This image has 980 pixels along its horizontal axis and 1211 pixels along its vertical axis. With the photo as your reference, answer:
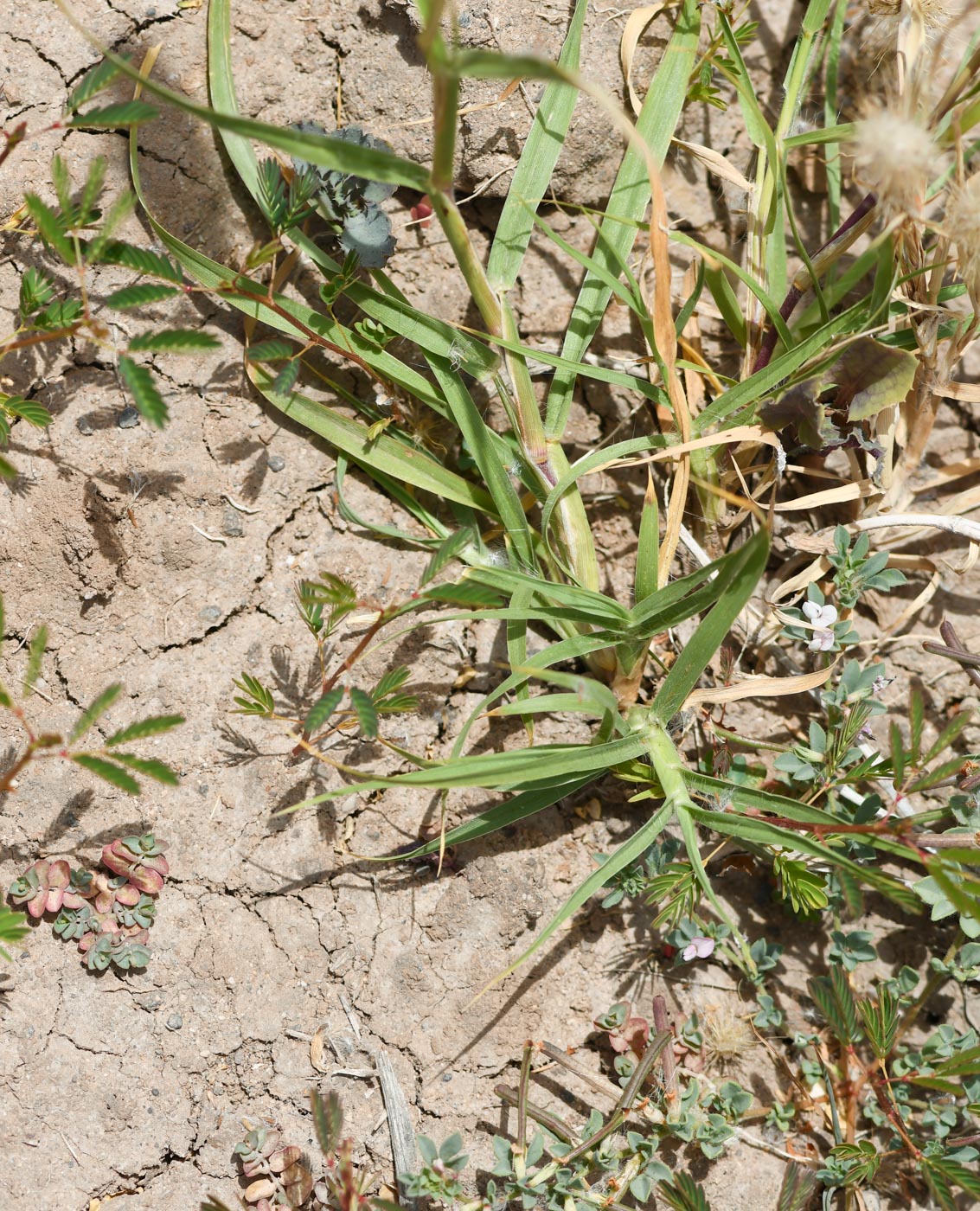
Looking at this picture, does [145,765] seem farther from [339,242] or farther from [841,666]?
[841,666]

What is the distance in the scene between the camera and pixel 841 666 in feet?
7.21

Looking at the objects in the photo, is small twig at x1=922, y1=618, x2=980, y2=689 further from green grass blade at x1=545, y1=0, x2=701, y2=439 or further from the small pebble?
the small pebble

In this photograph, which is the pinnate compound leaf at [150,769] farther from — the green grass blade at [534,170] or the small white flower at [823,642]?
the small white flower at [823,642]

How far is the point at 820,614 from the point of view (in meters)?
2.00

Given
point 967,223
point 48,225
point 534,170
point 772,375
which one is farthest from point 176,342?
point 967,223

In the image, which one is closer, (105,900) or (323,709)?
(323,709)

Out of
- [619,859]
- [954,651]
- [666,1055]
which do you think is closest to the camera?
[619,859]

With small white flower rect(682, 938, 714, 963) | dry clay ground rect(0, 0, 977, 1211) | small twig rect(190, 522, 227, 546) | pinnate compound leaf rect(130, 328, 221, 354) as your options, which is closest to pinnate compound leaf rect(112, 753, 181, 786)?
dry clay ground rect(0, 0, 977, 1211)

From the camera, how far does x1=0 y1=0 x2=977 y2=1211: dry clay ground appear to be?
187 cm

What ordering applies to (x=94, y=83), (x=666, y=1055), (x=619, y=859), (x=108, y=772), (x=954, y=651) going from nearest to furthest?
(x=108, y=772), (x=94, y=83), (x=619, y=859), (x=666, y=1055), (x=954, y=651)

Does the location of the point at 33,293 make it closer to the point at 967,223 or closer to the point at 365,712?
the point at 365,712

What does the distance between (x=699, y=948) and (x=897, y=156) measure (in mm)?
1547

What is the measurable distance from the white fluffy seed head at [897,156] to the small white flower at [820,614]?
2.61ft

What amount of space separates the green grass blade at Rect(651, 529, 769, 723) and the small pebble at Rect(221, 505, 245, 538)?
3.26 feet
